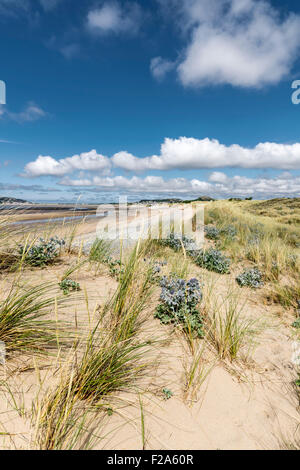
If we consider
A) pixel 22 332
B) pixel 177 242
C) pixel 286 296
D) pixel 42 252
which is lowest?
pixel 286 296

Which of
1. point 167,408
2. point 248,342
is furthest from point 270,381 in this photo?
point 167,408

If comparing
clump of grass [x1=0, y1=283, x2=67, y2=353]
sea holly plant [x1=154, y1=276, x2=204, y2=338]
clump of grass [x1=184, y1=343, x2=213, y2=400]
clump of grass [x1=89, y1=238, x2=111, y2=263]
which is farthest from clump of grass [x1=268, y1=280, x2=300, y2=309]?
clump of grass [x1=0, y1=283, x2=67, y2=353]

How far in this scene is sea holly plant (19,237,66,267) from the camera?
13.2 feet

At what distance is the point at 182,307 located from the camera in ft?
9.80

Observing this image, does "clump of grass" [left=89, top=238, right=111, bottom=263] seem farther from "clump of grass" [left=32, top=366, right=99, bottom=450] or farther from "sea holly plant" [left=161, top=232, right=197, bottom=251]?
"clump of grass" [left=32, top=366, right=99, bottom=450]

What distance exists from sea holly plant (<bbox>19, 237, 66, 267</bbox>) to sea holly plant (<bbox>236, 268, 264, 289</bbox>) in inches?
160

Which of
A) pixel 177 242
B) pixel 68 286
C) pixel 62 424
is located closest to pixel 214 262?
pixel 177 242

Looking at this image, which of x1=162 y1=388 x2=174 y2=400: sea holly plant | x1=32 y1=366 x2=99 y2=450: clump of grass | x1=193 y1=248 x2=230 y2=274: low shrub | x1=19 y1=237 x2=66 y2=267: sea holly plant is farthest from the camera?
x1=193 y1=248 x2=230 y2=274: low shrub

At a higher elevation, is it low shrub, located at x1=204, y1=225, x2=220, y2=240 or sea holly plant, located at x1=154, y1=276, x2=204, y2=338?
low shrub, located at x1=204, y1=225, x2=220, y2=240

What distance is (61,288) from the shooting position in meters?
3.29

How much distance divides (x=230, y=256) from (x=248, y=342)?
155 inches

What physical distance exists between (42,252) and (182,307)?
2922 millimetres

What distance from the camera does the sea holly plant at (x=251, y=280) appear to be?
480 cm

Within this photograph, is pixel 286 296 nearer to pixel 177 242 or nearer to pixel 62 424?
pixel 177 242
